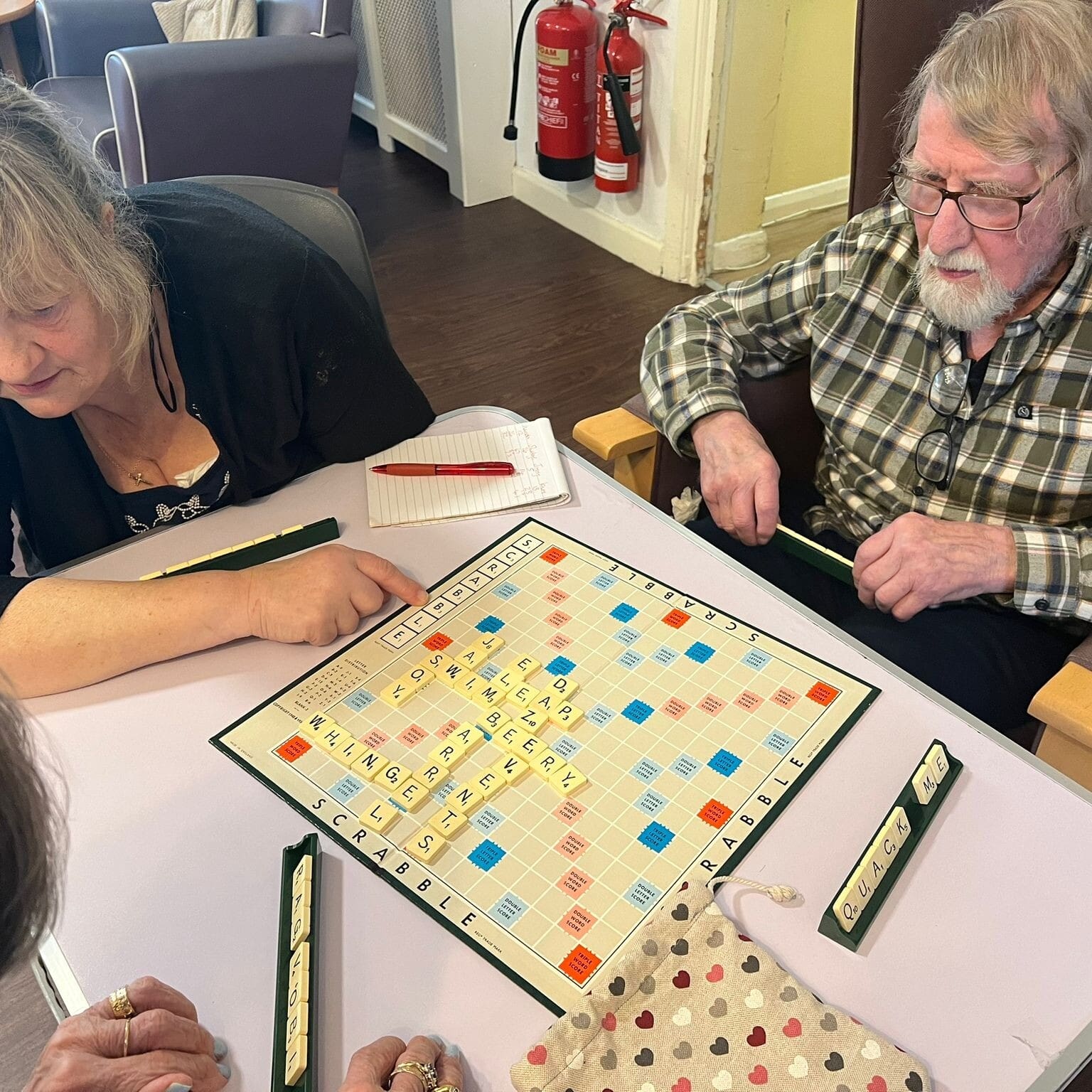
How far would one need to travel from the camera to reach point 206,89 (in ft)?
8.89

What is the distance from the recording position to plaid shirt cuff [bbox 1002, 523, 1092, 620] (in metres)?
1.18

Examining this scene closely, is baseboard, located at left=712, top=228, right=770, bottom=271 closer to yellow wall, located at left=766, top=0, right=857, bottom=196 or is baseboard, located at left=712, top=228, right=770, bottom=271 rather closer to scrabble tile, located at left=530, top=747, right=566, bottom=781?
yellow wall, located at left=766, top=0, right=857, bottom=196

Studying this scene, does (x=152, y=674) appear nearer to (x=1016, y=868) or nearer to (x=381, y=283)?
(x=1016, y=868)

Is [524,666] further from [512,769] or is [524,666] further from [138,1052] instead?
[138,1052]

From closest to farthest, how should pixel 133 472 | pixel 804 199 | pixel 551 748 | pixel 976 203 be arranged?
pixel 551 748 → pixel 976 203 → pixel 133 472 → pixel 804 199

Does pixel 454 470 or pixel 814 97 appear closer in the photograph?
pixel 454 470

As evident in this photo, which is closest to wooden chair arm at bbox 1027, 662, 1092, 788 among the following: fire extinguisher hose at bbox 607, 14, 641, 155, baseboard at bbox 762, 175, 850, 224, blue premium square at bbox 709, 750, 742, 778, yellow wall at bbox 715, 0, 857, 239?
blue premium square at bbox 709, 750, 742, 778

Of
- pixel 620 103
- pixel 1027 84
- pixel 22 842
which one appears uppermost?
pixel 1027 84

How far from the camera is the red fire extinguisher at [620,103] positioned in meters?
2.89

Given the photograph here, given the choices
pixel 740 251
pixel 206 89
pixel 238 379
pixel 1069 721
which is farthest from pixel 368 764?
pixel 740 251

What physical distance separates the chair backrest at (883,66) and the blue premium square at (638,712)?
3.11 ft

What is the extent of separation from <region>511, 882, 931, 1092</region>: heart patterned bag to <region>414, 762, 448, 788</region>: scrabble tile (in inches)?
8.8

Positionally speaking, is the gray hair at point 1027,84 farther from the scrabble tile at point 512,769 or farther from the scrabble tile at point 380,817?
the scrabble tile at point 380,817

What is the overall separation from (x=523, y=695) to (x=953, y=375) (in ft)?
2.48
